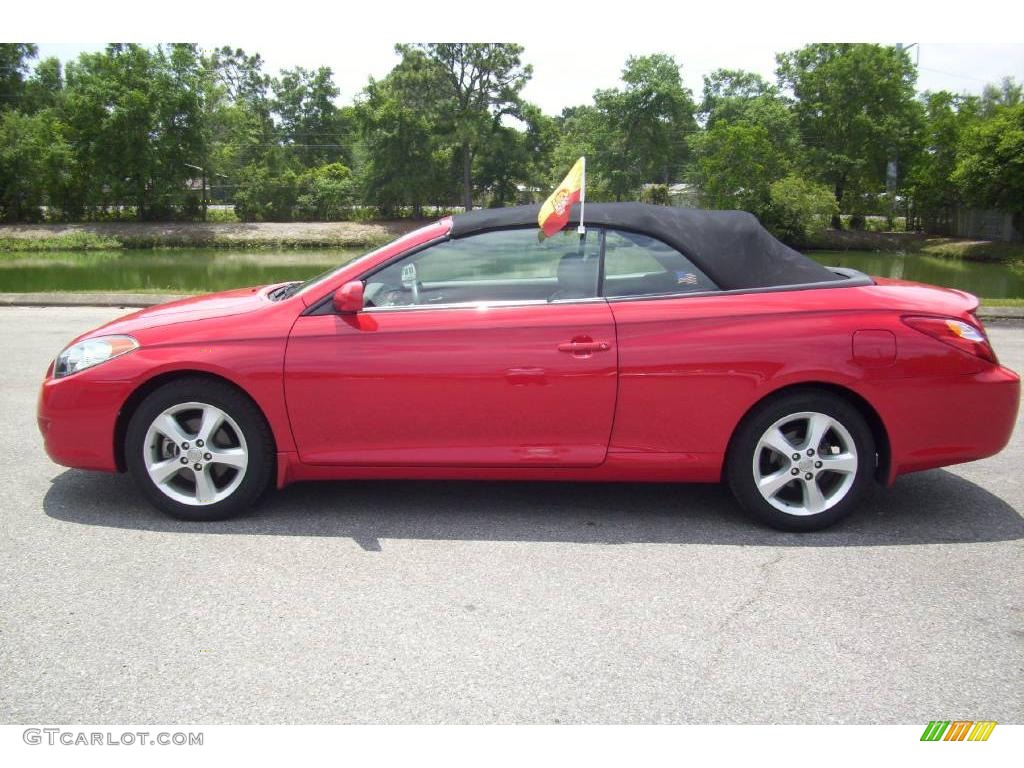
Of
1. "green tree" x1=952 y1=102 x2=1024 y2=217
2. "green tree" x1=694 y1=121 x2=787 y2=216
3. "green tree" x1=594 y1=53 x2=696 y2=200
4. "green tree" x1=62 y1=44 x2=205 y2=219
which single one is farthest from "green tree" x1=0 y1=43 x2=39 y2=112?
"green tree" x1=952 y1=102 x2=1024 y2=217

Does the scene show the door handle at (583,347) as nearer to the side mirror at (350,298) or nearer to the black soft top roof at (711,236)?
the black soft top roof at (711,236)

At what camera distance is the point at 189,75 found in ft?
184

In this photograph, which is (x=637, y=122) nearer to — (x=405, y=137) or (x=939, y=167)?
(x=405, y=137)

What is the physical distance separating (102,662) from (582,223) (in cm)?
288

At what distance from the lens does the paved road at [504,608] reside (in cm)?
283

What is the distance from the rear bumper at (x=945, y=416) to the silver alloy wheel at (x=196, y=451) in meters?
3.11

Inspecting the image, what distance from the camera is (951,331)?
13.9 feet

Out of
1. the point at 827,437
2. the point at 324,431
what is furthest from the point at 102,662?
the point at 827,437

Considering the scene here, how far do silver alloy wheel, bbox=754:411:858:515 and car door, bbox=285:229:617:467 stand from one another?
0.81 m

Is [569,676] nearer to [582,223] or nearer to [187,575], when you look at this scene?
A: [187,575]
